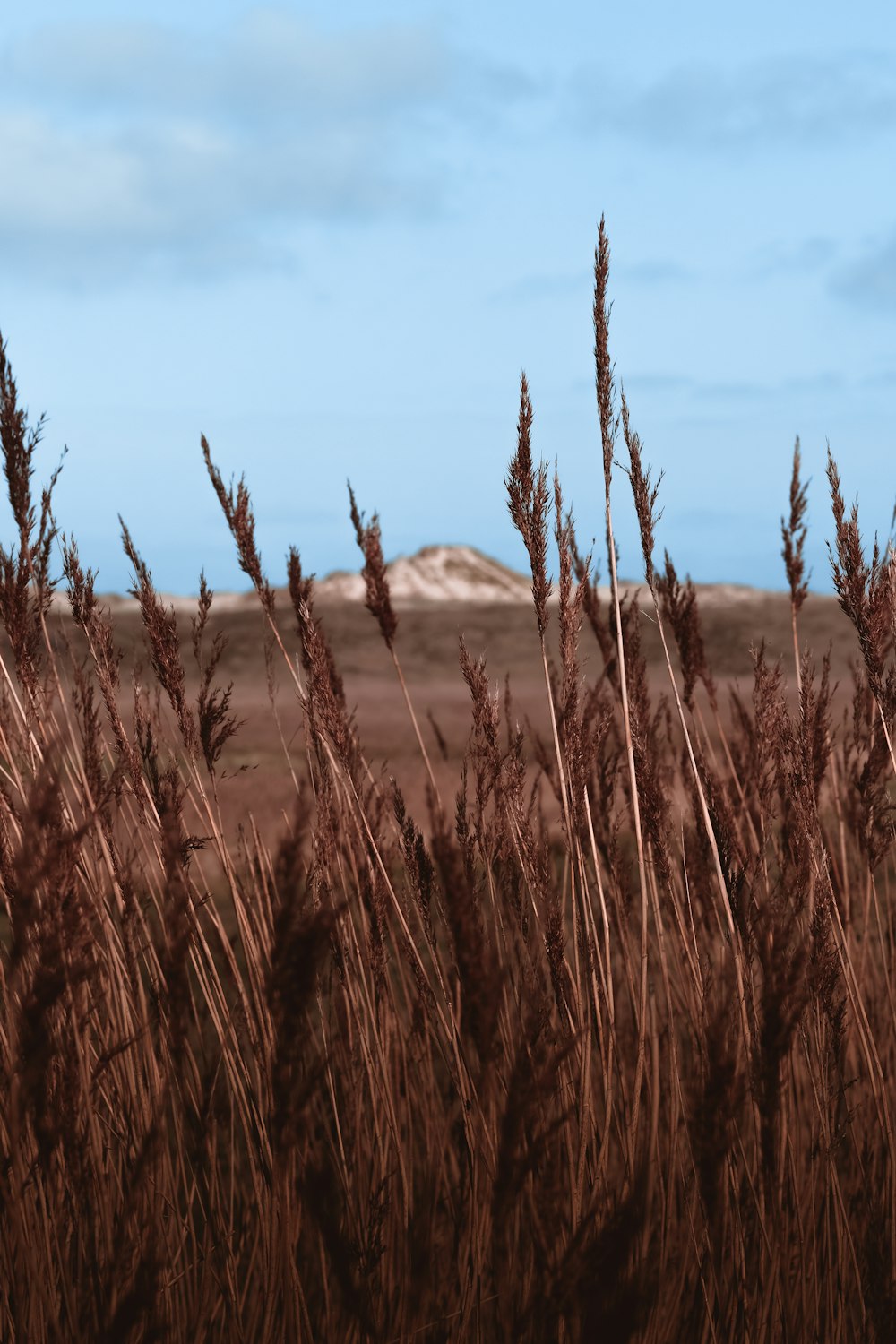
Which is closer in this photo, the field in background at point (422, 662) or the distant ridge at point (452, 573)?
the field in background at point (422, 662)

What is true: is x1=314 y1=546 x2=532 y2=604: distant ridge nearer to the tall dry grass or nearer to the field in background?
the field in background

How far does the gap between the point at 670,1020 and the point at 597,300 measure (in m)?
0.98

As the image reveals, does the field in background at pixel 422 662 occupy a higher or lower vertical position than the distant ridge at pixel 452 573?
lower

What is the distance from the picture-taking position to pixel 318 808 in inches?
73.7

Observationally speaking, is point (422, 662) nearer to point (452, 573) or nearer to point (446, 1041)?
point (446, 1041)

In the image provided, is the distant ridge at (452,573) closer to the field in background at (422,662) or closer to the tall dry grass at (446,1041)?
the field in background at (422,662)

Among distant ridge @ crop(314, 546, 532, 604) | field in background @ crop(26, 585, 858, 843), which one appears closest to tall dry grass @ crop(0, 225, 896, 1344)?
field in background @ crop(26, 585, 858, 843)

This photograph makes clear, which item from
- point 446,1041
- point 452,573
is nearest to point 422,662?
point 446,1041

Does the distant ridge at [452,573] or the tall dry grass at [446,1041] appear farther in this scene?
the distant ridge at [452,573]

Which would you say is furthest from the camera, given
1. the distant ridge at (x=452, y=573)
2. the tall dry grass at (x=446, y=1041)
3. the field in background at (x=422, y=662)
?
the distant ridge at (x=452, y=573)

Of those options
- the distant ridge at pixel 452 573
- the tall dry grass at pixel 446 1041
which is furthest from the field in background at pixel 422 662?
the distant ridge at pixel 452 573

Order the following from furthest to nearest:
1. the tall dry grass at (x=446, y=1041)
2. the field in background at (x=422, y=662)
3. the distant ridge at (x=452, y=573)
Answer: the distant ridge at (x=452, y=573)
the field in background at (x=422, y=662)
the tall dry grass at (x=446, y=1041)

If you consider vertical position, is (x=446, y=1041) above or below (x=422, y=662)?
below

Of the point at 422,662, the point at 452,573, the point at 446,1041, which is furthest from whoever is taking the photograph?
the point at 452,573
